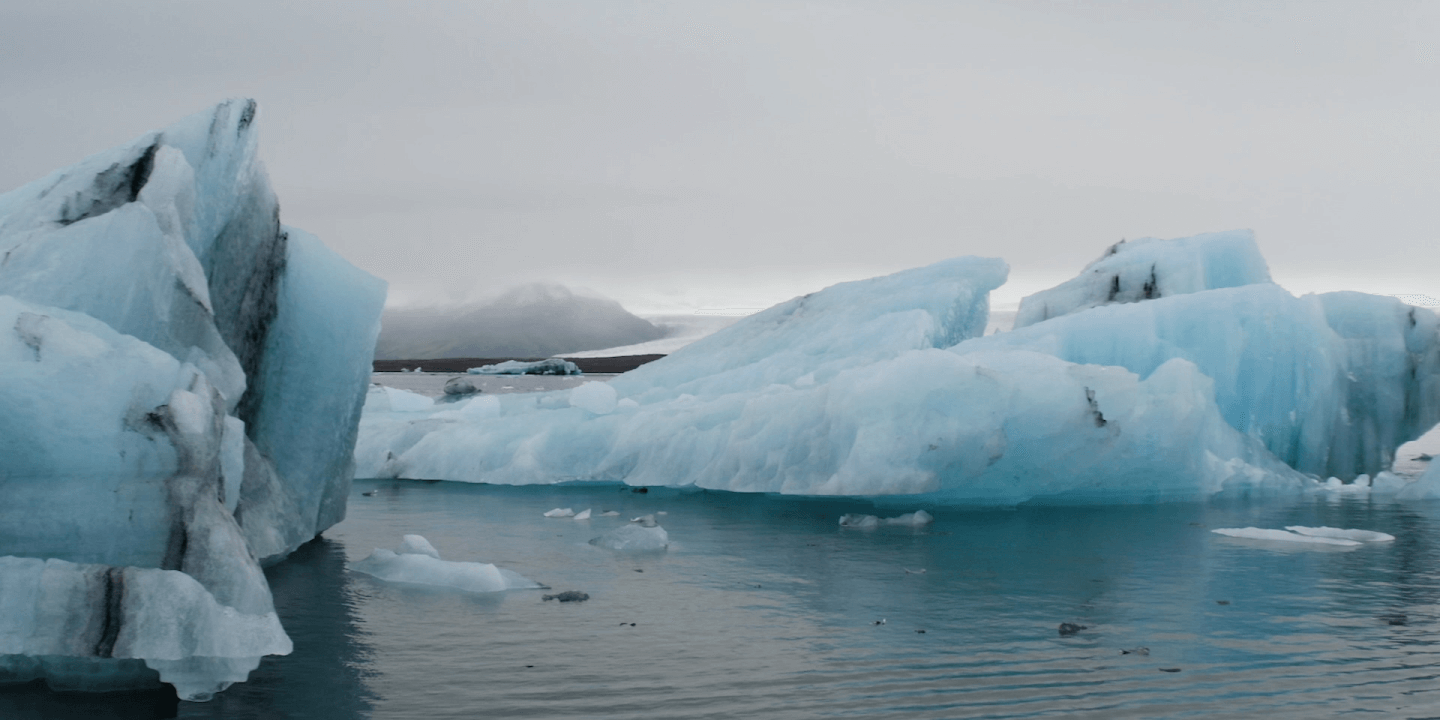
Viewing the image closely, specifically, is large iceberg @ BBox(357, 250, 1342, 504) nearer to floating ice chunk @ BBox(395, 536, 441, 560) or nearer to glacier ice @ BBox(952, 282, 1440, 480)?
glacier ice @ BBox(952, 282, 1440, 480)

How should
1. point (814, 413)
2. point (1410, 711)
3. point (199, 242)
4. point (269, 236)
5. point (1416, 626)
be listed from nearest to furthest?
point (1410, 711), point (1416, 626), point (199, 242), point (269, 236), point (814, 413)

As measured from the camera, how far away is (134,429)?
23.5 ft

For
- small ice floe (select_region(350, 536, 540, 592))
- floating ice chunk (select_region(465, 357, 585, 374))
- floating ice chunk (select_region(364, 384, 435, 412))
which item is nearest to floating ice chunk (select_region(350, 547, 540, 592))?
small ice floe (select_region(350, 536, 540, 592))

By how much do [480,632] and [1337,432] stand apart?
1704cm

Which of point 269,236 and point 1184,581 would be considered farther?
point 269,236

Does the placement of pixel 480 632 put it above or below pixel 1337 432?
below

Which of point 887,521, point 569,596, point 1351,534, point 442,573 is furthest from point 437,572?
point 1351,534

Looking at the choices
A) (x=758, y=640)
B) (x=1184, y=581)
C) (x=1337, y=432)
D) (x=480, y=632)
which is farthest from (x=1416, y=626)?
(x=1337, y=432)

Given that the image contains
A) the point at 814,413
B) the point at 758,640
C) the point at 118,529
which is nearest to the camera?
the point at 118,529

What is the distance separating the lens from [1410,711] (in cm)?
663

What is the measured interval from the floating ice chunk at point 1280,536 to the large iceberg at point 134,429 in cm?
986

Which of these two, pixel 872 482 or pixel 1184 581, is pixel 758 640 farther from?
pixel 872 482

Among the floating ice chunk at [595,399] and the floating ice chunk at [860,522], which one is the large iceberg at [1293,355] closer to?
the floating ice chunk at [860,522]

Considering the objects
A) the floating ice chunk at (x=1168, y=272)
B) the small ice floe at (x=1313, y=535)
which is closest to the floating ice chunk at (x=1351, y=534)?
the small ice floe at (x=1313, y=535)
